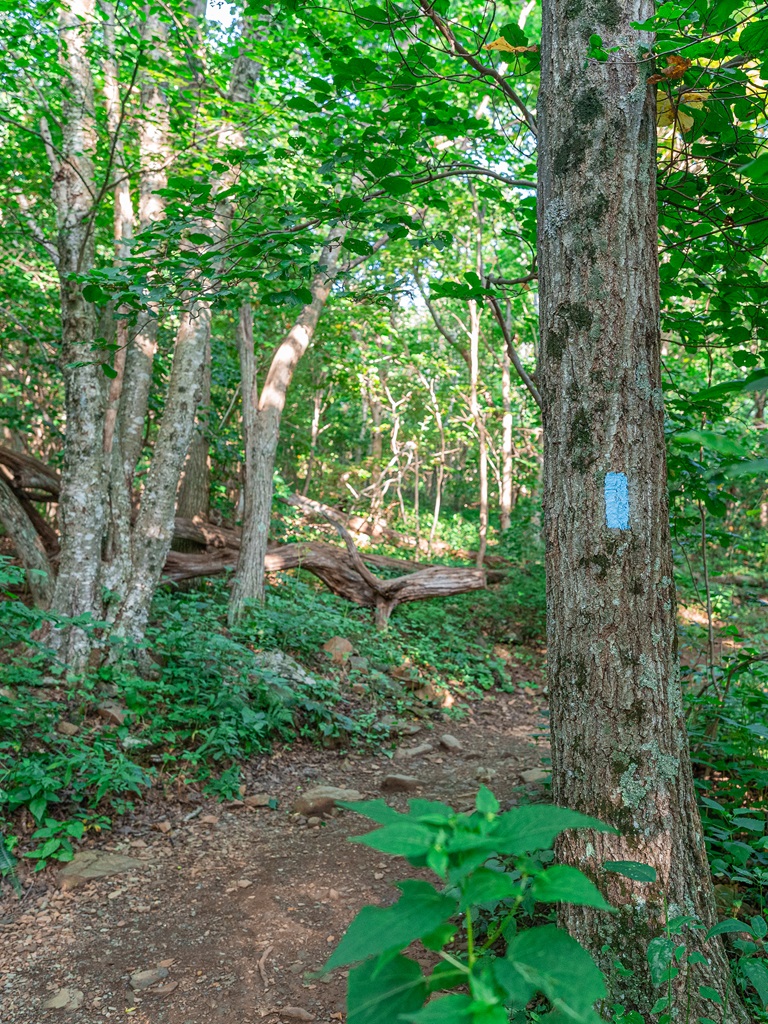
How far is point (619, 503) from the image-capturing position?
6.93ft

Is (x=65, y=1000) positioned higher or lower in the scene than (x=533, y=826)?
lower

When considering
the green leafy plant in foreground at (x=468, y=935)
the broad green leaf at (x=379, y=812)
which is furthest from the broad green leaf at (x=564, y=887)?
the broad green leaf at (x=379, y=812)

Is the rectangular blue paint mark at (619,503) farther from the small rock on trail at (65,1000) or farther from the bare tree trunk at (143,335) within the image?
the bare tree trunk at (143,335)

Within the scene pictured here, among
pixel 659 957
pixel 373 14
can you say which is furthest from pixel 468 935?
pixel 373 14

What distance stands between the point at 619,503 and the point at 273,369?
6479 mm

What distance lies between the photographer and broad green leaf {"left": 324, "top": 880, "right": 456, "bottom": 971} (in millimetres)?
879

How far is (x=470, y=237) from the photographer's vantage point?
13.5 metres

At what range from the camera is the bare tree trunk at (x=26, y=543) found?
5887mm

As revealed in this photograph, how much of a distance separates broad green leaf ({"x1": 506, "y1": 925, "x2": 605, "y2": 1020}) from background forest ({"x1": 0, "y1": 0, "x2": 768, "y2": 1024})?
4 centimetres

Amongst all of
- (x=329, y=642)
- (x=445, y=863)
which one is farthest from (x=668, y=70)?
(x=329, y=642)

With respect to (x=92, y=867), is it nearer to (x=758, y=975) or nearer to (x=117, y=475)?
(x=758, y=975)

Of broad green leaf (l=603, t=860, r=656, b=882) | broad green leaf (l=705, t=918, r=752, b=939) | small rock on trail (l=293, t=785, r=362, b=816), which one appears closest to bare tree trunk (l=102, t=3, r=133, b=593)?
small rock on trail (l=293, t=785, r=362, b=816)

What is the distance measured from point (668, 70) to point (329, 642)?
635 cm

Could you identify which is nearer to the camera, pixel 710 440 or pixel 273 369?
pixel 710 440
